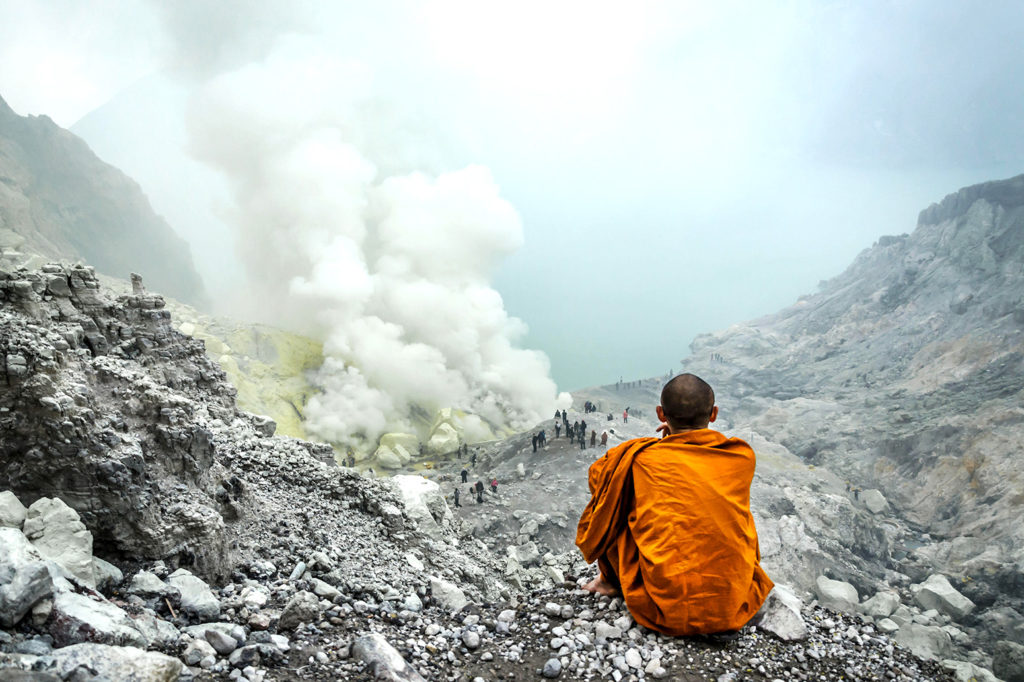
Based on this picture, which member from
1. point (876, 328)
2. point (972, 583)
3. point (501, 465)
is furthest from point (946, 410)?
point (501, 465)

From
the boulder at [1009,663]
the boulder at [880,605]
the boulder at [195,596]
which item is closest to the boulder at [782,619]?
the boulder at [195,596]

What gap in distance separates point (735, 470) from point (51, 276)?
886 cm

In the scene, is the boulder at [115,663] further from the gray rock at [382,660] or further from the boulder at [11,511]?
the boulder at [11,511]

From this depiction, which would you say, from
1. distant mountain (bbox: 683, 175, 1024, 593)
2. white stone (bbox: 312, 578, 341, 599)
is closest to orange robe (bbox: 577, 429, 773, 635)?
white stone (bbox: 312, 578, 341, 599)

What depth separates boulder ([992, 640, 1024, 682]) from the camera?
1404cm

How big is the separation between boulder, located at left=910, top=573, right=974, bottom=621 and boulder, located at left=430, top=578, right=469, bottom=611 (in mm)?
24956

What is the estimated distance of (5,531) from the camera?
3.27 m

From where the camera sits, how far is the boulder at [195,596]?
431 centimetres

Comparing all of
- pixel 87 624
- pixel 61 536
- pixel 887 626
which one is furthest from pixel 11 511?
pixel 887 626

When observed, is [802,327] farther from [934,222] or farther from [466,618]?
[466,618]

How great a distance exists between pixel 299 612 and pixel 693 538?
347 cm

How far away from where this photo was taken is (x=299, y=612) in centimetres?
446

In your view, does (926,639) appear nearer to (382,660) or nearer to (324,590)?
(324,590)

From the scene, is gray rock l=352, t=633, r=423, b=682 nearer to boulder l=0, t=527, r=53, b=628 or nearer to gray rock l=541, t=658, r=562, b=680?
gray rock l=541, t=658, r=562, b=680
